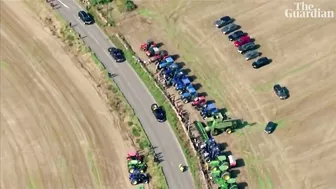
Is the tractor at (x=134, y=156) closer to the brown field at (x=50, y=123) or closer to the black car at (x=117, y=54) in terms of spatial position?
the brown field at (x=50, y=123)

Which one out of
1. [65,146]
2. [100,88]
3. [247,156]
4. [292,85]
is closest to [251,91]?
[292,85]

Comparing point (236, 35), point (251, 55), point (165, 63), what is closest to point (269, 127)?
point (251, 55)

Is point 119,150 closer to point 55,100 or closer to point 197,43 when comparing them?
point 55,100

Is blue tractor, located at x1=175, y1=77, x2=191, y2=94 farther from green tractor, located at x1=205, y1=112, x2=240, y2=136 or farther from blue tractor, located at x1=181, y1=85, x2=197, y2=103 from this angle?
green tractor, located at x1=205, y1=112, x2=240, y2=136

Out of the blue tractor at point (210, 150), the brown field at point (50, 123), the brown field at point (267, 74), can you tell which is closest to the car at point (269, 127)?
the brown field at point (267, 74)

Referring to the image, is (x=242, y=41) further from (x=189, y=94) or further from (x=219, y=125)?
(x=219, y=125)
